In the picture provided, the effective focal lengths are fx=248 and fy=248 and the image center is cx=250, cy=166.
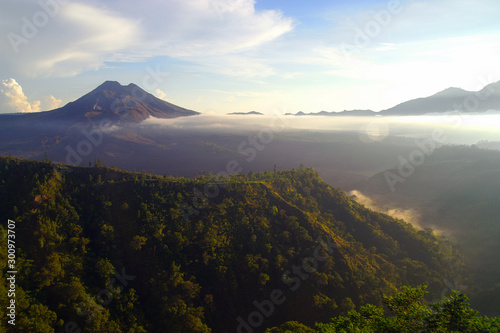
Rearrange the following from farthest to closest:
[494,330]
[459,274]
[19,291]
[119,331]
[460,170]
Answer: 1. [460,170]
2. [459,274]
3. [119,331]
4. [19,291]
5. [494,330]

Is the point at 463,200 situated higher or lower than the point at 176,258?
lower

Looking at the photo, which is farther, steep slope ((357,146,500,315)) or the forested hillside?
steep slope ((357,146,500,315))

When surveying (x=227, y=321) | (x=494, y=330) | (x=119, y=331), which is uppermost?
(x=494, y=330)

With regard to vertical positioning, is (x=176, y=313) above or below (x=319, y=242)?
below

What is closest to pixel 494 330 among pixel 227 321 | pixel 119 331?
pixel 227 321

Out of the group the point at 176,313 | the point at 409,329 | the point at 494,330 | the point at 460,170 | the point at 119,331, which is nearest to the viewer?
the point at 494,330

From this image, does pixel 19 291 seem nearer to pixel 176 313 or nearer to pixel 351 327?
pixel 176 313

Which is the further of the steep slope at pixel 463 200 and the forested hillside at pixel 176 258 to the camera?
the steep slope at pixel 463 200

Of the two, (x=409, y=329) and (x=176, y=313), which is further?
(x=176, y=313)
